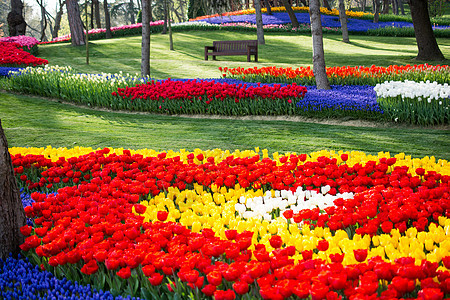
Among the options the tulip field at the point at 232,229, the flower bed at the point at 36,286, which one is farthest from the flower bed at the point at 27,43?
the flower bed at the point at 36,286

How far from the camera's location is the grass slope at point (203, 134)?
6.84 meters

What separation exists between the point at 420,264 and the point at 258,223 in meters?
1.22

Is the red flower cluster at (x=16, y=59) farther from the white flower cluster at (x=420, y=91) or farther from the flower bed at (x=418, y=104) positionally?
the flower bed at (x=418, y=104)

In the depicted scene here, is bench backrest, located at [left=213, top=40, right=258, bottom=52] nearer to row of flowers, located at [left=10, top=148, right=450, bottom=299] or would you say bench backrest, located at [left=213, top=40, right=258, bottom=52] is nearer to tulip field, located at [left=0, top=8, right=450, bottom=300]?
tulip field, located at [left=0, top=8, right=450, bottom=300]

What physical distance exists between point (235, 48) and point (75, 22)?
10.1m

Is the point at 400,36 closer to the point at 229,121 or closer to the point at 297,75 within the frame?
the point at 297,75

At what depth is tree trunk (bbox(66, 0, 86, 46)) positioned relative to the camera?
23.2 meters

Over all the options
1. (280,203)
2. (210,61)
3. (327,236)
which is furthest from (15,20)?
(327,236)

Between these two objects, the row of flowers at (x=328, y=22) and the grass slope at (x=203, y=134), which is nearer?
the grass slope at (x=203, y=134)

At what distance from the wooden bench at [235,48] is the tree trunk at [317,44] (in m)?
8.77

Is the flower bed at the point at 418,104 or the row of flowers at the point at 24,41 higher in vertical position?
the row of flowers at the point at 24,41

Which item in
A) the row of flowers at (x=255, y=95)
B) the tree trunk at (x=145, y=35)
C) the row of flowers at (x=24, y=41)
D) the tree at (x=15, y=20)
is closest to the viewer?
the row of flowers at (x=255, y=95)

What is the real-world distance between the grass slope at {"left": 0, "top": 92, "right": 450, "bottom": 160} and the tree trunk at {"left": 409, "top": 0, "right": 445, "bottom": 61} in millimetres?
9805

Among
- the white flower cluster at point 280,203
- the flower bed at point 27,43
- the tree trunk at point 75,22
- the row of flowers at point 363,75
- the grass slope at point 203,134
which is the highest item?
the tree trunk at point 75,22
